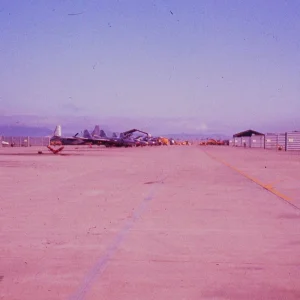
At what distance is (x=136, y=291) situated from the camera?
505 centimetres

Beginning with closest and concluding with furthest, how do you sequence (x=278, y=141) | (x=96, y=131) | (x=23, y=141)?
(x=278, y=141)
(x=23, y=141)
(x=96, y=131)

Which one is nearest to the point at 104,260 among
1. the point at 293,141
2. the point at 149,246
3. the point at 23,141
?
the point at 149,246

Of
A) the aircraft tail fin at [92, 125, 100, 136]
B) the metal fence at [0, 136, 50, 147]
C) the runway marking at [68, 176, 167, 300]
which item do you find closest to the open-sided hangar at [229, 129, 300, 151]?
the aircraft tail fin at [92, 125, 100, 136]

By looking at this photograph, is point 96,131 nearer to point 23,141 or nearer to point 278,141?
point 23,141

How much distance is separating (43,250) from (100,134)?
112754 mm

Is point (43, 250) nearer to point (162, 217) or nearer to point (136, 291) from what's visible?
point (136, 291)

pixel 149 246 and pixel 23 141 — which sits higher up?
pixel 23 141

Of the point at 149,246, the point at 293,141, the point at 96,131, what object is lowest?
the point at 149,246

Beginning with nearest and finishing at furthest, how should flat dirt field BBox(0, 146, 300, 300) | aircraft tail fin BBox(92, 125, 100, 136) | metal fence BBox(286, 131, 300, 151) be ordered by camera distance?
1. flat dirt field BBox(0, 146, 300, 300)
2. metal fence BBox(286, 131, 300, 151)
3. aircraft tail fin BBox(92, 125, 100, 136)

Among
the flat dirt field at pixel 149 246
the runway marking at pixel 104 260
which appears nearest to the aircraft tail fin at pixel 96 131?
the flat dirt field at pixel 149 246

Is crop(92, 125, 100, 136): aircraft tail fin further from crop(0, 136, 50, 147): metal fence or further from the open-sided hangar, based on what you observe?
the open-sided hangar

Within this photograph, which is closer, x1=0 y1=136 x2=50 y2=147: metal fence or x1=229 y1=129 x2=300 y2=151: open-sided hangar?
x1=229 y1=129 x2=300 y2=151: open-sided hangar

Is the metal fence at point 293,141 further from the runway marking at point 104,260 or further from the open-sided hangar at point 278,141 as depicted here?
the runway marking at point 104,260

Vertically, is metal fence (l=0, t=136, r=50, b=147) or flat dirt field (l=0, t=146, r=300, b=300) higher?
metal fence (l=0, t=136, r=50, b=147)
